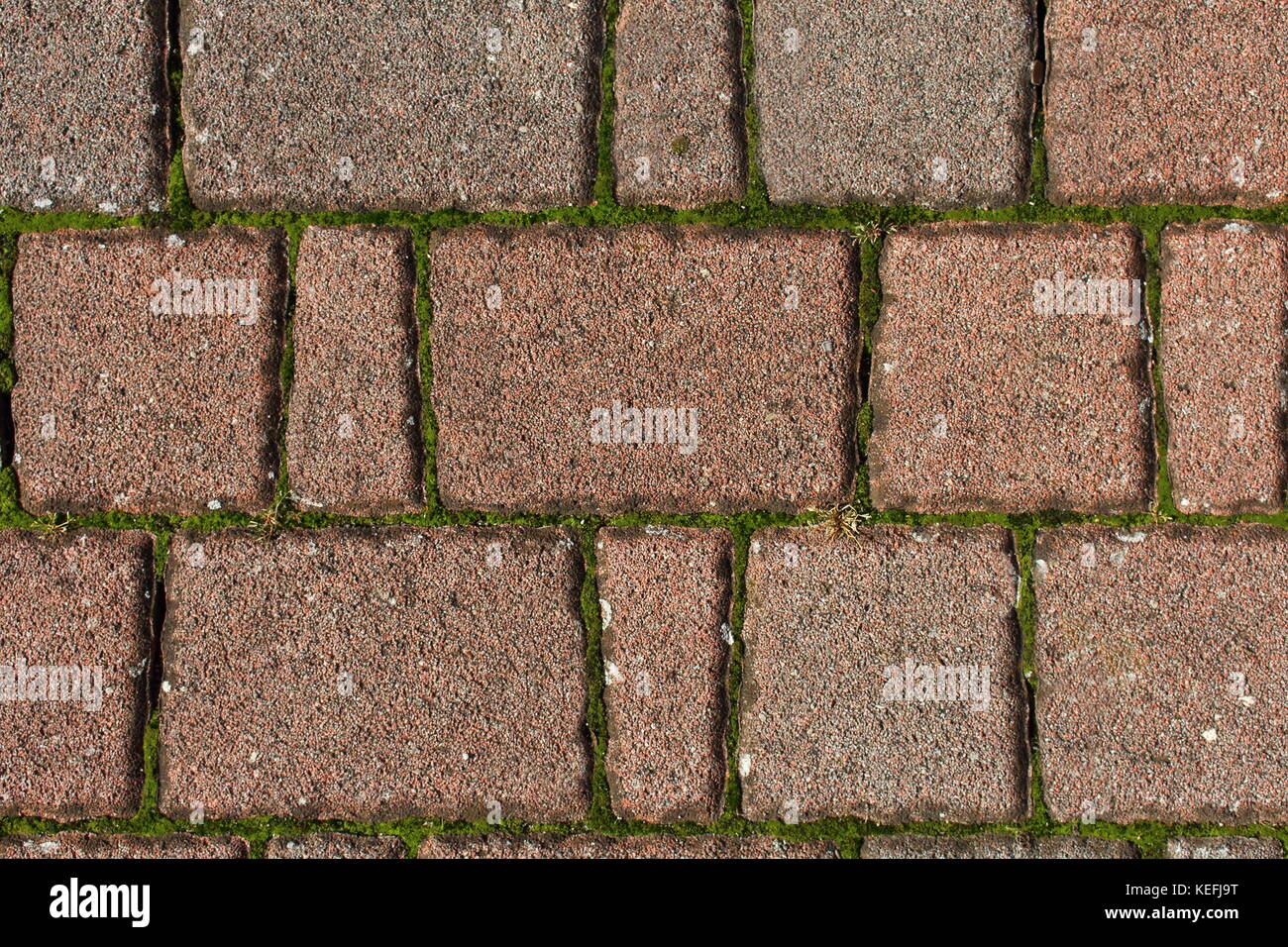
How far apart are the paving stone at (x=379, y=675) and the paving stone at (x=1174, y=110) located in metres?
1.78

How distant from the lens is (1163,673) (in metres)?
2.36

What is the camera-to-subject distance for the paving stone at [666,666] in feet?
7.80

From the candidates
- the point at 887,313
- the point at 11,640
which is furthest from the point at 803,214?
the point at 11,640

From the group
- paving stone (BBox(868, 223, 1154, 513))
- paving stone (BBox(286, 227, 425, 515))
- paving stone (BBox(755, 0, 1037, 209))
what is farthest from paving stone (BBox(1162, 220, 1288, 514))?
paving stone (BBox(286, 227, 425, 515))

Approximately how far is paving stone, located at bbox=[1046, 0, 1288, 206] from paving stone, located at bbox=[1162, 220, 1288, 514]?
0.19m

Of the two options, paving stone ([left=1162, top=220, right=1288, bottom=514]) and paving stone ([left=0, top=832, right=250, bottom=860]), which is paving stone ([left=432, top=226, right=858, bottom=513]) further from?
paving stone ([left=0, top=832, right=250, bottom=860])

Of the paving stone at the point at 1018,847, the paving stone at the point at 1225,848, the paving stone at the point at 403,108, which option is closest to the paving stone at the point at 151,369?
the paving stone at the point at 403,108

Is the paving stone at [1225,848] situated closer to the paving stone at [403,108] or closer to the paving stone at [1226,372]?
the paving stone at [1226,372]

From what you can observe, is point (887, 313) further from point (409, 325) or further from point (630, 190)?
point (409, 325)

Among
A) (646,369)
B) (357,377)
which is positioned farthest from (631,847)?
(357,377)

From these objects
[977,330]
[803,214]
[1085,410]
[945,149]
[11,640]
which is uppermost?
[945,149]

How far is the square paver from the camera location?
240 cm

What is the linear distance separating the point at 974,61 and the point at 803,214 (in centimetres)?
63

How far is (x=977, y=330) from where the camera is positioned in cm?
238
